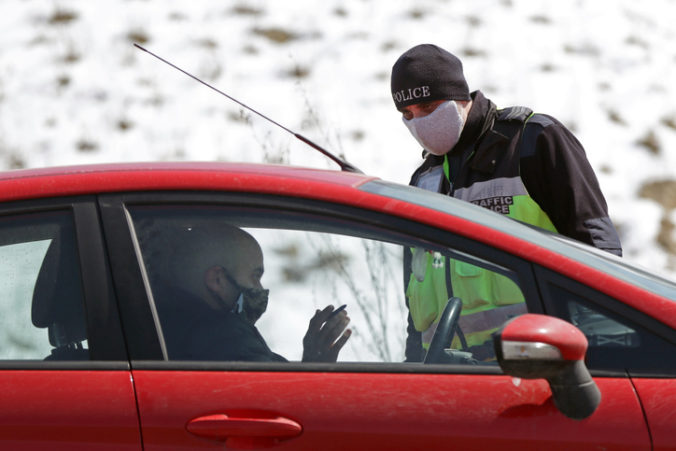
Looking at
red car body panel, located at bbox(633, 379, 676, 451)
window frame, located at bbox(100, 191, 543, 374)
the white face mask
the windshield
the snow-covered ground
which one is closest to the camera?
red car body panel, located at bbox(633, 379, 676, 451)

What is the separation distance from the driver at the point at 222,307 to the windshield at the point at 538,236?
33 cm

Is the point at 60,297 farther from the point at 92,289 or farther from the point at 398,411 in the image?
the point at 398,411

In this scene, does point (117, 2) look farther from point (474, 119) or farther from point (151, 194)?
point (151, 194)

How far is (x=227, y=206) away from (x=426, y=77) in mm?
1500

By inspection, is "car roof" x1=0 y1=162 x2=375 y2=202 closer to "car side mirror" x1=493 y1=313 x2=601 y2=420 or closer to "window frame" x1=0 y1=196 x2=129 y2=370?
"window frame" x1=0 y1=196 x2=129 y2=370

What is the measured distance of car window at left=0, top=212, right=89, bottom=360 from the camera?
6.85ft

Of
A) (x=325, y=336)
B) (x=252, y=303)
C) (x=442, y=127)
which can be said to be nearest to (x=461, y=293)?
(x=325, y=336)

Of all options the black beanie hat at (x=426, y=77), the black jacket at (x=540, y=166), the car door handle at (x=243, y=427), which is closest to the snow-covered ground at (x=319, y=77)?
the black beanie hat at (x=426, y=77)

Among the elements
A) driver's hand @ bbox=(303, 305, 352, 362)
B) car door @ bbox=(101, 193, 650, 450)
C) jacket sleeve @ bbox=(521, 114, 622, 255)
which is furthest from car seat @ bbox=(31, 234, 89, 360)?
jacket sleeve @ bbox=(521, 114, 622, 255)

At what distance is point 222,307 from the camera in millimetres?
2137

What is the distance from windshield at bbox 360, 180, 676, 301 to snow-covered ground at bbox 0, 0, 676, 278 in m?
5.46

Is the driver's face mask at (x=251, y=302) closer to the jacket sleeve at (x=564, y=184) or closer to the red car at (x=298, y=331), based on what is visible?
the red car at (x=298, y=331)

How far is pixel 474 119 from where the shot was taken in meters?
3.43

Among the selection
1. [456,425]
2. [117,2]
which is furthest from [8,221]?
[117,2]
